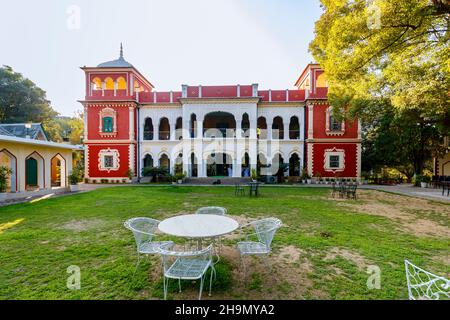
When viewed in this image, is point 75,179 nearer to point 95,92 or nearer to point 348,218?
point 95,92

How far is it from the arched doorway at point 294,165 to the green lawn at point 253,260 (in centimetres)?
1284

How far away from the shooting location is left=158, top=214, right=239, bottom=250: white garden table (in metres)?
3.12

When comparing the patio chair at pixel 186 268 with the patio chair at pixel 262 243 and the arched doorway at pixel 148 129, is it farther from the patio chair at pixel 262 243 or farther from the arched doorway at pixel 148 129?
the arched doorway at pixel 148 129

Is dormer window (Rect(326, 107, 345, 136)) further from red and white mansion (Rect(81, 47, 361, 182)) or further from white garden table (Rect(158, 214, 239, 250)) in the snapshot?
white garden table (Rect(158, 214, 239, 250))

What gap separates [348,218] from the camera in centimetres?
718

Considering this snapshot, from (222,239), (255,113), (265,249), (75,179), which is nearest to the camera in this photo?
(265,249)

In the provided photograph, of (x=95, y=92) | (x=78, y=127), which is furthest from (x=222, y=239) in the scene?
(x=78, y=127)

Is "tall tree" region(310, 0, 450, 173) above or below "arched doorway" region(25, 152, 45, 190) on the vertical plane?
above

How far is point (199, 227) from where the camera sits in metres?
3.45

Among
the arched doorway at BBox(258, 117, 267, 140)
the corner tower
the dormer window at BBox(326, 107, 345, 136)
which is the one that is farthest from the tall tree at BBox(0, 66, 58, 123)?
the dormer window at BBox(326, 107, 345, 136)

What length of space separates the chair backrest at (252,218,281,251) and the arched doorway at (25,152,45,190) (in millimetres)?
14228

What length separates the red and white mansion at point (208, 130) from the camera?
760 inches

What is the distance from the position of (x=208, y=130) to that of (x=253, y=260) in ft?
57.5
